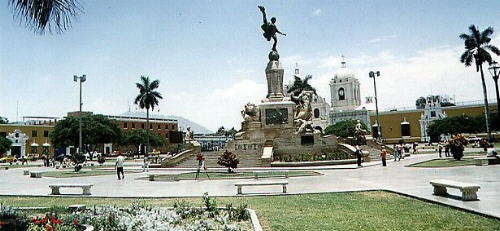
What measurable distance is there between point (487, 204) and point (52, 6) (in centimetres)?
988

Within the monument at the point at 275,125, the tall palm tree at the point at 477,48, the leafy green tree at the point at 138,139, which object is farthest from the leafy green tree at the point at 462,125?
the leafy green tree at the point at 138,139

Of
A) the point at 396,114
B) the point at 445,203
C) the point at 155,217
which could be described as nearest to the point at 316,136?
the point at 445,203

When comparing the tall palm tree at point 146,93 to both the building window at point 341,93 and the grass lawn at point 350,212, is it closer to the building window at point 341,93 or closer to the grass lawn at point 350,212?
the grass lawn at point 350,212

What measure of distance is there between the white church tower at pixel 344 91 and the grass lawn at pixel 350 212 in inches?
4238

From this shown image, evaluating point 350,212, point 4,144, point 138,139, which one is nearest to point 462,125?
point 138,139

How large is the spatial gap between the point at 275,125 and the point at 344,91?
85847 mm

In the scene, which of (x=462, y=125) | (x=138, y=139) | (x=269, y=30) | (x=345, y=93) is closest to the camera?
(x=269, y=30)

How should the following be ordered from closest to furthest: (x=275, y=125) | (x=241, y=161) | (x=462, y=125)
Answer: (x=241, y=161) < (x=275, y=125) < (x=462, y=125)

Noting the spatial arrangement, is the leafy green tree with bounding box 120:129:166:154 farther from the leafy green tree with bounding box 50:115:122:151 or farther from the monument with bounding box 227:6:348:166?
the monument with bounding box 227:6:348:166

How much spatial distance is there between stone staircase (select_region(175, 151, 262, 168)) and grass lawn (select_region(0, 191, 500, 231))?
1934 centimetres

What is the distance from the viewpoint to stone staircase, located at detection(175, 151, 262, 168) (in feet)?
106

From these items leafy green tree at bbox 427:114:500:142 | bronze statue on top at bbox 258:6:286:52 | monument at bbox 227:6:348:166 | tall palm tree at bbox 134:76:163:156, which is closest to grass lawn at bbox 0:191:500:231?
monument at bbox 227:6:348:166

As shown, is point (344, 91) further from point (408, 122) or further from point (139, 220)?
point (139, 220)

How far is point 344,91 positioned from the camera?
11956cm
